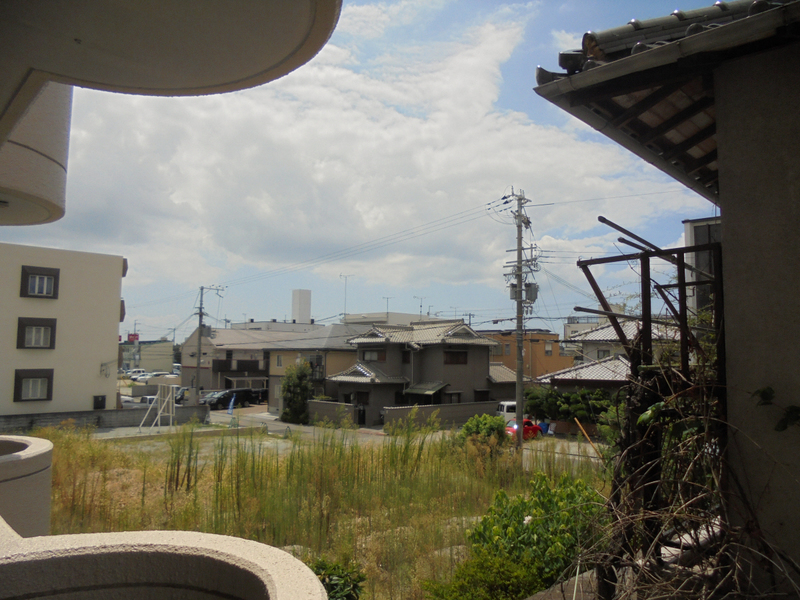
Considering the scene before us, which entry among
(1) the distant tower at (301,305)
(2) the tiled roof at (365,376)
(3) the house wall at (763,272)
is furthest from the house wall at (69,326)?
(1) the distant tower at (301,305)

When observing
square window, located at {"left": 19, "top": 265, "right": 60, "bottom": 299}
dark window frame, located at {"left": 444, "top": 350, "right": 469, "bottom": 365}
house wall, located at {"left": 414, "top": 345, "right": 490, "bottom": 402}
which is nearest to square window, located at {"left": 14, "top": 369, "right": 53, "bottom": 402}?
square window, located at {"left": 19, "top": 265, "right": 60, "bottom": 299}

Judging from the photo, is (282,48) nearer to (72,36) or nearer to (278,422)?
(72,36)

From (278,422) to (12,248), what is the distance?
43.5ft

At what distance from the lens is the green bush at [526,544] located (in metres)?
3.21

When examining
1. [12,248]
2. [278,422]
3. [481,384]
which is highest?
[12,248]

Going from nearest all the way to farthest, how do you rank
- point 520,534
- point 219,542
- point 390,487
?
point 219,542, point 520,534, point 390,487

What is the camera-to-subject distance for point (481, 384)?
27.5 m

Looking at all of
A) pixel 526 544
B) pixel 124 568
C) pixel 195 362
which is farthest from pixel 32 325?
pixel 526 544

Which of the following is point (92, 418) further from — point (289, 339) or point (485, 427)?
point (485, 427)

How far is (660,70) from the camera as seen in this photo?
117 inches

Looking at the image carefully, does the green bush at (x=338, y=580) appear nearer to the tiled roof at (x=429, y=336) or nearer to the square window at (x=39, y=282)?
the square window at (x=39, y=282)

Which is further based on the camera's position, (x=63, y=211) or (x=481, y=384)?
(x=481, y=384)

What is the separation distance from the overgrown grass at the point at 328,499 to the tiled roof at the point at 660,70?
11.1 feet

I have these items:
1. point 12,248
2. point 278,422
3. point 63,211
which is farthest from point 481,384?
point 63,211
